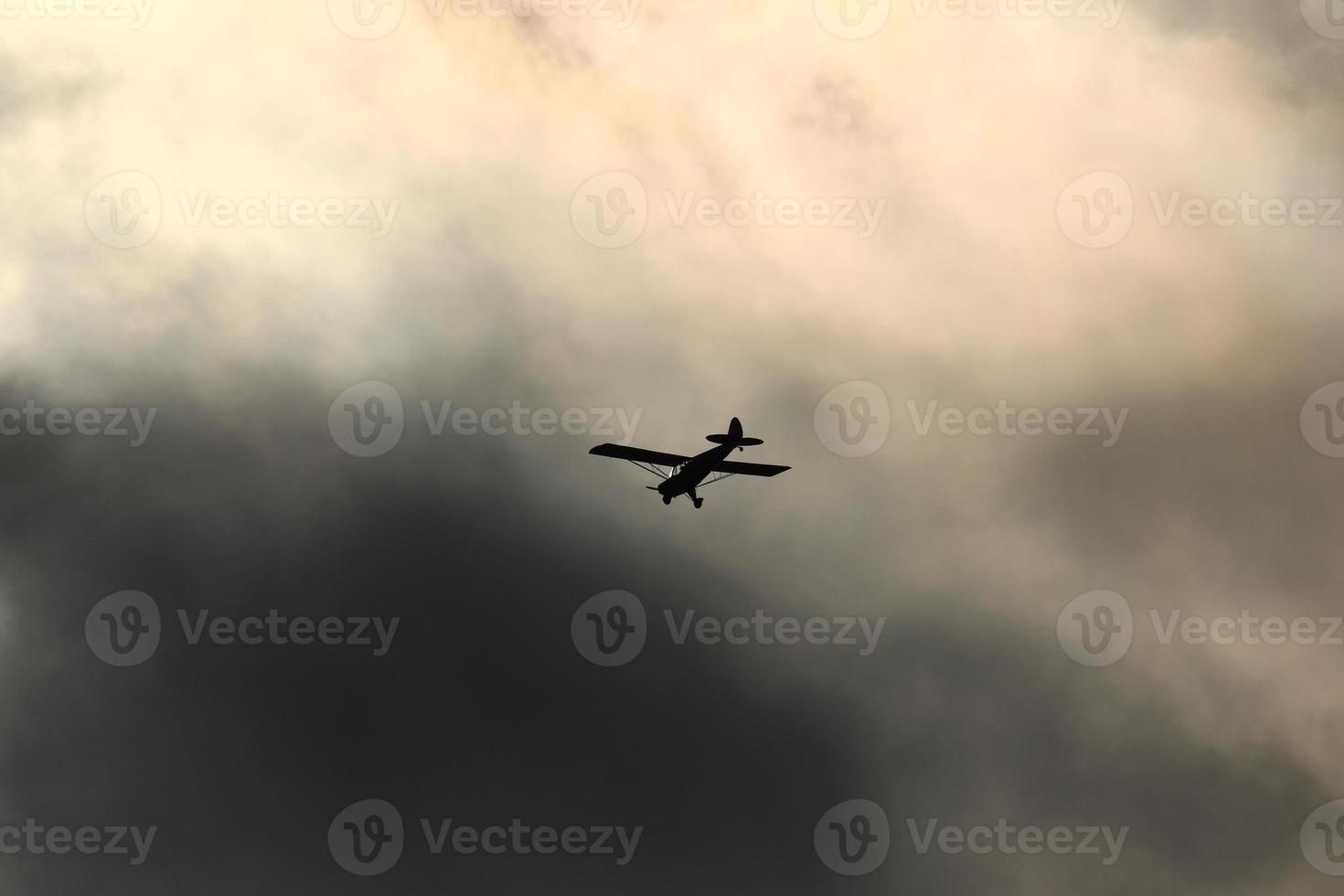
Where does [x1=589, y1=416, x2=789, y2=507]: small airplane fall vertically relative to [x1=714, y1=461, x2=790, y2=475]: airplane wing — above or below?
below

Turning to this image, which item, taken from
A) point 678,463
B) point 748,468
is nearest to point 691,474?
point 678,463

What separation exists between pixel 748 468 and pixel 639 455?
1185cm

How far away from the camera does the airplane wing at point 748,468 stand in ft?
356

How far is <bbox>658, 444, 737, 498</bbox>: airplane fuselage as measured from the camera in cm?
10112

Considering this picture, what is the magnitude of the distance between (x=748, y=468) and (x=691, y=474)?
857cm

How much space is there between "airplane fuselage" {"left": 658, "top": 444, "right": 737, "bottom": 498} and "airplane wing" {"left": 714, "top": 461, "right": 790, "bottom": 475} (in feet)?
11.9

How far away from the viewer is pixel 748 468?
110 m

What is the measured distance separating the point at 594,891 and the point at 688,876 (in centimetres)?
1570

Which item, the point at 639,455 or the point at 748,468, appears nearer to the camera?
the point at 639,455

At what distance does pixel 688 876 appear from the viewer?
190500 millimetres

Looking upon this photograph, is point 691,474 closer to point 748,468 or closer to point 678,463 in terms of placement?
point 678,463

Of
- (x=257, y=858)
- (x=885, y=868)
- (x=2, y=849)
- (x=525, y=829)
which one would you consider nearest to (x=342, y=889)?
(x=257, y=858)

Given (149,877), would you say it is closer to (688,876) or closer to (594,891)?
(594,891)

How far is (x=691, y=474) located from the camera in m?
103
